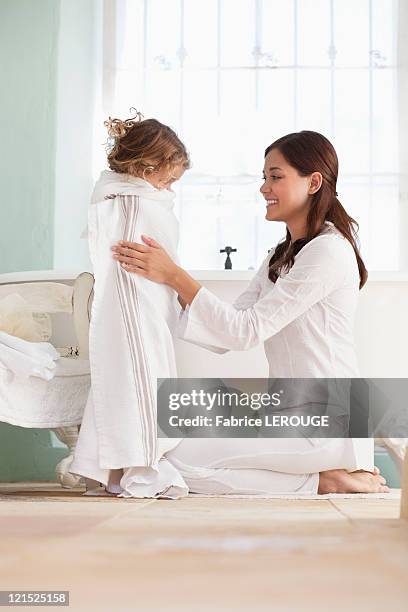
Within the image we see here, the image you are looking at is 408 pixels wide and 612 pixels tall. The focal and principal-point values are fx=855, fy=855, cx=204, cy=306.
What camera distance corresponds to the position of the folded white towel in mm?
2146

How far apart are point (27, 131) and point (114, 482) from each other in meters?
2.11

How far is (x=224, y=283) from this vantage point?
108 inches

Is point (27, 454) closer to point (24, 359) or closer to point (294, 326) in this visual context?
point (24, 359)

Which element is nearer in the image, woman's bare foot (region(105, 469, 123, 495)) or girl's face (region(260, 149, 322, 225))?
woman's bare foot (region(105, 469, 123, 495))

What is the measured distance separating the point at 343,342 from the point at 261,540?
137cm

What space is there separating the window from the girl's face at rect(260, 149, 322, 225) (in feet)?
5.96

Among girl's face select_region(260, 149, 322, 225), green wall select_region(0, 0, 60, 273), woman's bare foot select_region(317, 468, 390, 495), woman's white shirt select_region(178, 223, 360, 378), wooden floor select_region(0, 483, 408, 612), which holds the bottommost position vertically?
woman's bare foot select_region(317, 468, 390, 495)

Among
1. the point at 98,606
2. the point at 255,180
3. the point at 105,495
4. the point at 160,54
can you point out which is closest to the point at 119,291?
the point at 105,495

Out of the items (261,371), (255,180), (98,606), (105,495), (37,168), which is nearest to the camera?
(98,606)

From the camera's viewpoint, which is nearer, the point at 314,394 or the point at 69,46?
the point at 314,394

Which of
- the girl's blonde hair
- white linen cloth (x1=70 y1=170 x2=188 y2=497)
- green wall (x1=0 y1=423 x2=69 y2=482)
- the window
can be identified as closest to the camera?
white linen cloth (x1=70 y1=170 x2=188 y2=497)

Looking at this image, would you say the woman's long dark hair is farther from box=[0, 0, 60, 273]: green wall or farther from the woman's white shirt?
box=[0, 0, 60, 273]: green wall

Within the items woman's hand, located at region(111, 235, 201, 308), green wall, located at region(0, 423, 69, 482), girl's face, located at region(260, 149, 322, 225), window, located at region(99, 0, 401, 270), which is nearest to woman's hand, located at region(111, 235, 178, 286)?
woman's hand, located at region(111, 235, 201, 308)

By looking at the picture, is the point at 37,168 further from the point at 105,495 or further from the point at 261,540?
the point at 261,540
